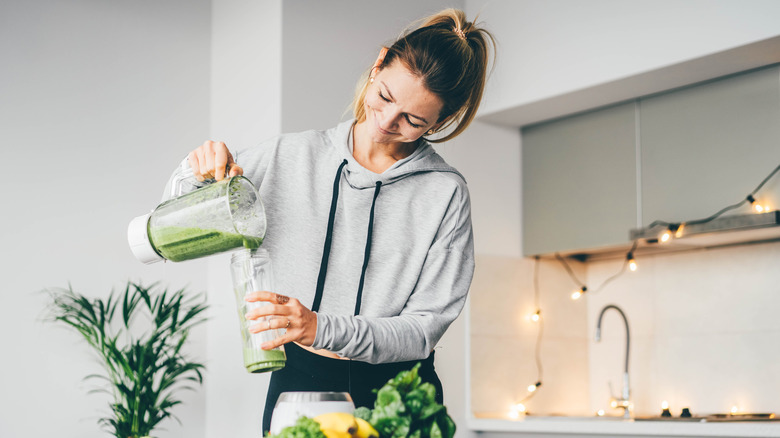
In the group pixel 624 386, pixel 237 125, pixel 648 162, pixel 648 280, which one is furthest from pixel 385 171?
pixel 648 280

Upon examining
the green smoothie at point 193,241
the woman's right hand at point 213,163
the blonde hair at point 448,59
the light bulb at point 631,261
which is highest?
the blonde hair at point 448,59

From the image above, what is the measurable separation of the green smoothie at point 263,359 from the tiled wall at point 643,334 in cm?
253

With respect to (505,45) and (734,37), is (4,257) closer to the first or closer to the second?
(505,45)

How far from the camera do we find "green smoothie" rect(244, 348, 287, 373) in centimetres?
114

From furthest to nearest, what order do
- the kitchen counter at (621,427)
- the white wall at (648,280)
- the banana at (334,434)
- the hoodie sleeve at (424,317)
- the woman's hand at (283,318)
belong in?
the white wall at (648,280), the kitchen counter at (621,427), the hoodie sleeve at (424,317), the woman's hand at (283,318), the banana at (334,434)

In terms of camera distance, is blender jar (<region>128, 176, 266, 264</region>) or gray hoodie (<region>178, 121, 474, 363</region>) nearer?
blender jar (<region>128, 176, 266, 264</region>)

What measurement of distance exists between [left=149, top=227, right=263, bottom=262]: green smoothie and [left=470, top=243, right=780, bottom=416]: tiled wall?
95.0 inches

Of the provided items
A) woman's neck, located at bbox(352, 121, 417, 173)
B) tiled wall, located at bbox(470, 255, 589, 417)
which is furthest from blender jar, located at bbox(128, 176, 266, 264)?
tiled wall, located at bbox(470, 255, 589, 417)

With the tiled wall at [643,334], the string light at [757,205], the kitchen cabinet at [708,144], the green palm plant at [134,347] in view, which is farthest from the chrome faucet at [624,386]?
the green palm plant at [134,347]

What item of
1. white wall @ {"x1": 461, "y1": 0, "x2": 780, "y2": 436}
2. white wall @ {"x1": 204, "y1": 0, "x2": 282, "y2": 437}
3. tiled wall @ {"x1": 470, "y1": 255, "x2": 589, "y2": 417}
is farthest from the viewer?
tiled wall @ {"x1": 470, "y1": 255, "x2": 589, "y2": 417}

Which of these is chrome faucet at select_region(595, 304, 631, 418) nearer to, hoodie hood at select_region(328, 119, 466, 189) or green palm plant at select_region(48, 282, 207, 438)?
green palm plant at select_region(48, 282, 207, 438)

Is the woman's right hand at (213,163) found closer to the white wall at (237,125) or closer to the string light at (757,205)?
the white wall at (237,125)

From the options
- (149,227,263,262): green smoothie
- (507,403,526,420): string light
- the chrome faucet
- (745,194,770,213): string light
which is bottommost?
(507,403,526,420): string light

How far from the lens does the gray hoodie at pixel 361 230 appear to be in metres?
1.52
